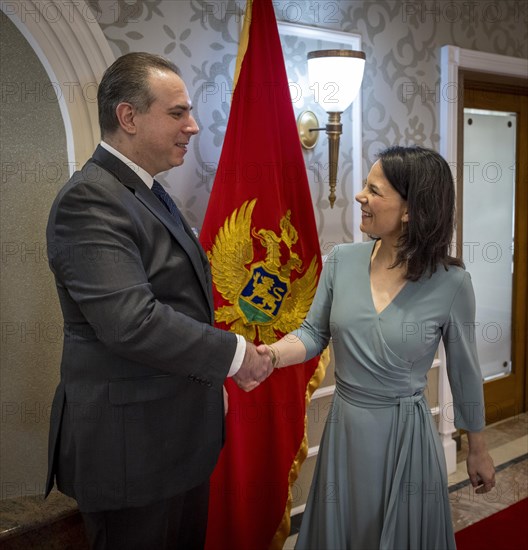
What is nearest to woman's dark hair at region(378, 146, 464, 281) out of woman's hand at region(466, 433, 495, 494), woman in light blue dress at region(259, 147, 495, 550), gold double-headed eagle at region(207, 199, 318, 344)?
woman in light blue dress at region(259, 147, 495, 550)

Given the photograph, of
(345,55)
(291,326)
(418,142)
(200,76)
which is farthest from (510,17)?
(291,326)

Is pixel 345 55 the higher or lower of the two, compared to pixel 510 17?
lower

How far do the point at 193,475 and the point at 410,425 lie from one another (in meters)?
0.57

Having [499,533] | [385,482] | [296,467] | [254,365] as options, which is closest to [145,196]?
[254,365]

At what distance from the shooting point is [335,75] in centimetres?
231

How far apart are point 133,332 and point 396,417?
0.71 metres

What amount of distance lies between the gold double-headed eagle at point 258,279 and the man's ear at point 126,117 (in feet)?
2.22

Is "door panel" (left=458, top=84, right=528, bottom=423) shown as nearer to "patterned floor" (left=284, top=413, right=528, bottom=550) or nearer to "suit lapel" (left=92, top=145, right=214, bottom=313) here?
"patterned floor" (left=284, top=413, right=528, bottom=550)

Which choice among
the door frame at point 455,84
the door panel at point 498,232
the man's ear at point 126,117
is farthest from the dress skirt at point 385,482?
the door panel at point 498,232

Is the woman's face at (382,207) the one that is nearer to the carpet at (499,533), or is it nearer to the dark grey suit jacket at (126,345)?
the dark grey suit jacket at (126,345)

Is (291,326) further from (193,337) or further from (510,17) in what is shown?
(510,17)

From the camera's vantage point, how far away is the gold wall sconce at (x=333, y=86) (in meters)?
2.30

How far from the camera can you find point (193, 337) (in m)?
1.41

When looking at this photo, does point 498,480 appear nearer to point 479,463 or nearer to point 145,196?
point 479,463
